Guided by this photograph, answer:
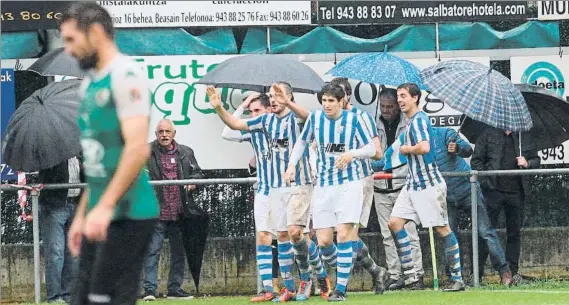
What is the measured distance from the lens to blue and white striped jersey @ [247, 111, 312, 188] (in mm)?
13984

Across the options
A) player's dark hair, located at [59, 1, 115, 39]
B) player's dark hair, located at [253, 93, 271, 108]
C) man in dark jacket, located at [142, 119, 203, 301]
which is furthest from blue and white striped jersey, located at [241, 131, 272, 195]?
player's dark hair, located at [59, 1, 115, 39]

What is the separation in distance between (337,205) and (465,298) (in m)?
1.51

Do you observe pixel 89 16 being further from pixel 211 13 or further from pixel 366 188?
pixel 211 13

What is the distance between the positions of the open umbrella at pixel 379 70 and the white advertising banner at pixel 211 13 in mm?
944

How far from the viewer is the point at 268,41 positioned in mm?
16438

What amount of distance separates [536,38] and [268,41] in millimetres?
3222

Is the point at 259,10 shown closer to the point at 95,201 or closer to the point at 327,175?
the point at 327,175

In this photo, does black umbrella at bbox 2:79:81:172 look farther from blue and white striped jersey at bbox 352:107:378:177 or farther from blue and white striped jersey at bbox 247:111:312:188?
blue and white striped jersey at bbox 352:107:378:177

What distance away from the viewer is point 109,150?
22.7 feet

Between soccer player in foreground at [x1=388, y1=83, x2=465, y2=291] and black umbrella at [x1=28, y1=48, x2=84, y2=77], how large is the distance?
3.63 meters

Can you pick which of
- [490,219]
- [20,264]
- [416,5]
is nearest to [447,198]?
[490,219]

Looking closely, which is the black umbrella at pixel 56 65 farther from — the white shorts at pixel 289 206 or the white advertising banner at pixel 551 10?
the white advertising banner at pixel 551 10

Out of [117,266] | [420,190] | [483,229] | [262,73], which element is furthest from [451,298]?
[117,266]

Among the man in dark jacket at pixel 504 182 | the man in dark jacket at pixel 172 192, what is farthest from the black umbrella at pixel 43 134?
the man in dark jacket at pixel 504 182
